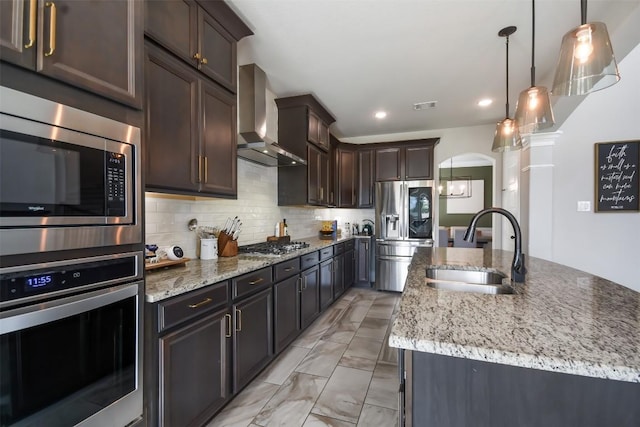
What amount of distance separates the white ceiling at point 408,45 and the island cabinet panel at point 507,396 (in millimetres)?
2191

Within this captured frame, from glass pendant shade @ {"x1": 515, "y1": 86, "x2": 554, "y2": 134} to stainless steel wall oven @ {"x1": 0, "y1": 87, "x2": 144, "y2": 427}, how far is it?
7.52ft

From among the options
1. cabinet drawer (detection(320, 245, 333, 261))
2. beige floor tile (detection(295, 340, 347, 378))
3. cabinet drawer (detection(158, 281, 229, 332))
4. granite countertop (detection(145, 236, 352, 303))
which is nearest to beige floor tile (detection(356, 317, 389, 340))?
beige floor tile (detection(295, 340, 347, 378))

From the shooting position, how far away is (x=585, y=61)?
124cm

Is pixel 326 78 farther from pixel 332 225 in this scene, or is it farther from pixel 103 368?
pixel 103 368

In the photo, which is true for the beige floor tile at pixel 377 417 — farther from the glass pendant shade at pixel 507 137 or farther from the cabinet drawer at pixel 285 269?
the glass pendant shade at pixel 507 137

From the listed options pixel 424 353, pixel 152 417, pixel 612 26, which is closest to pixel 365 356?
pixel 152 417

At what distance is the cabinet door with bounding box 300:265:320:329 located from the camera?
2838 millimetres

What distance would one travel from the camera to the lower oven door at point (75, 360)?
2.76 feet

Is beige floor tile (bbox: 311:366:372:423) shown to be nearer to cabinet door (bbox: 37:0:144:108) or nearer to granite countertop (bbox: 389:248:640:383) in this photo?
granite countertop (bbox: 389:248:640:383)

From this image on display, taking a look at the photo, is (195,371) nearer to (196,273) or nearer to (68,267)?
(196,273)

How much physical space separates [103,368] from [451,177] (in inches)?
360

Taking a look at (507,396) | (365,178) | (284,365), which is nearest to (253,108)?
(284,365)

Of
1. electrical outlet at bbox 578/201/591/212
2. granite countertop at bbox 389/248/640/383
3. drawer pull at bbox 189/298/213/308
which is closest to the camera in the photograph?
granite countertop at bbox 389/248/640/383

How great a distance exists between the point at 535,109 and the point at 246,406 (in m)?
2.74
